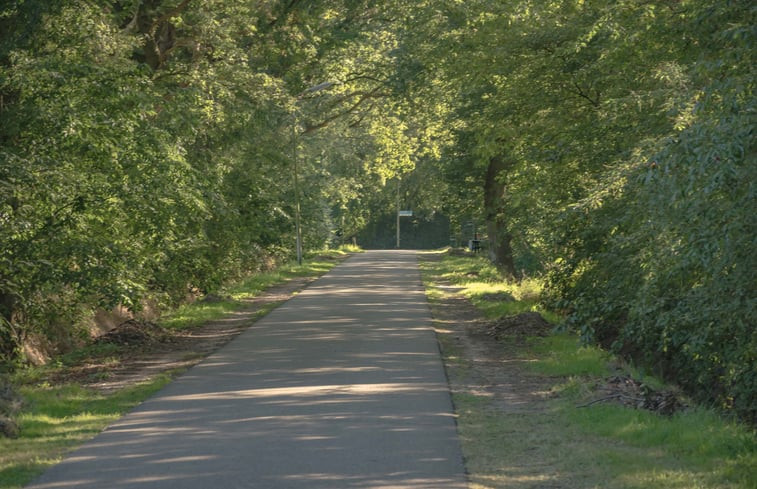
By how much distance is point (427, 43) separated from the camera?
25.2 meters

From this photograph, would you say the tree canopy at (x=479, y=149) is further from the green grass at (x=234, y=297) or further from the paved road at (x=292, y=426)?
the paved road at (x=292, y=426)

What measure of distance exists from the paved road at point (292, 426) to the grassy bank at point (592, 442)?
0.34 meters

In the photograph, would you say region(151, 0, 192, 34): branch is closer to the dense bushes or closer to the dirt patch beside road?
the dense bushes

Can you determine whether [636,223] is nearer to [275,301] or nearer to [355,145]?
[275,301]

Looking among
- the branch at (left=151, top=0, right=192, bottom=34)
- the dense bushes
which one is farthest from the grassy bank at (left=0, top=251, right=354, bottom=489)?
the branch at (left=151, top=0, right=192, bottom=34)

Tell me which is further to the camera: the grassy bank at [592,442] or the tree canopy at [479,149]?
the tree canopy at [479,149]

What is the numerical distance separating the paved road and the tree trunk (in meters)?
12.1

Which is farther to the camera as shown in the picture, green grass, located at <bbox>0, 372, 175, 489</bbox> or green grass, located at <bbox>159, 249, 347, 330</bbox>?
green grass, located at <bbox>159, 249, 347, 330</bbox>

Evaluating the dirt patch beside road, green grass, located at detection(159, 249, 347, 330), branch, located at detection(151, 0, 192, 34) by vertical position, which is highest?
branch, located at detection(151, 0, 192, 34)

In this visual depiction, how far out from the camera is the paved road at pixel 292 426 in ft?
25.1

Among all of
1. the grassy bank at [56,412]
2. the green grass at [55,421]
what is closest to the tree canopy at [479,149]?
the grassy bank at [56,412]

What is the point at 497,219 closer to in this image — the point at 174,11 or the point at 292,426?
the point at 174,11

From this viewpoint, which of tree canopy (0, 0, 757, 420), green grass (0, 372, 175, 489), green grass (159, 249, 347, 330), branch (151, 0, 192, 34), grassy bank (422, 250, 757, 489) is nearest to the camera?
grassy bank (422, 250, 757, 489)

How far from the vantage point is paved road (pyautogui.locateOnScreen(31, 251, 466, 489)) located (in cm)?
765
